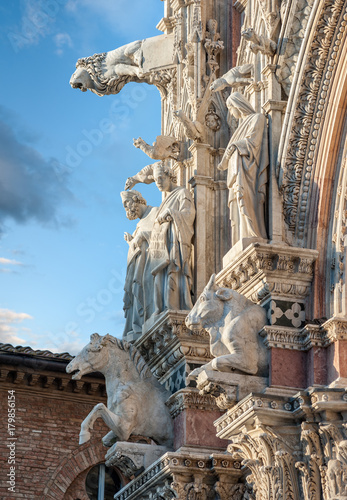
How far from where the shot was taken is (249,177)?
39.6 feet

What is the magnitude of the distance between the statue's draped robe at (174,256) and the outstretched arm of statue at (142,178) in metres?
1.13

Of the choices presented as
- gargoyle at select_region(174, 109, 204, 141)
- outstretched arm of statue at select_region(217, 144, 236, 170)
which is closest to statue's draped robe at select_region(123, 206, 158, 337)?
gargoyle at select_region(174, 109, 204, 141)

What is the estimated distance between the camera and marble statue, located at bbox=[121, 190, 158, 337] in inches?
571

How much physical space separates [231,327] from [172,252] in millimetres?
2527

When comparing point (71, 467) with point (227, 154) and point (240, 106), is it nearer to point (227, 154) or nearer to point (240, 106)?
point (227, 154)

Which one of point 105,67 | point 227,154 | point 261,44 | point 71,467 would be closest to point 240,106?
point 227,154

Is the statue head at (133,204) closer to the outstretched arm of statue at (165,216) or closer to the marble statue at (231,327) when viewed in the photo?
the outstretched arm of statue at (165,216)

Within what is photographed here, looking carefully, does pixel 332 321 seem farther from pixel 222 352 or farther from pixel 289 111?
pixel 289 111

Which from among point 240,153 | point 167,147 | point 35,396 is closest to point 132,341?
point 167,147

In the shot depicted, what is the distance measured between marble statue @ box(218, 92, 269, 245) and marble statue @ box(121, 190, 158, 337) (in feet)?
8.11

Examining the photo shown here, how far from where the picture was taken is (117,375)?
1341 centimetres

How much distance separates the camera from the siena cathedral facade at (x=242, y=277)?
10.9 m

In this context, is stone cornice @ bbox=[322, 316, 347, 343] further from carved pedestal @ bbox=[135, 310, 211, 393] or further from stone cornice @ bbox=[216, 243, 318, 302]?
carved pedestal @ bbox=[135, 310, 211, 393]

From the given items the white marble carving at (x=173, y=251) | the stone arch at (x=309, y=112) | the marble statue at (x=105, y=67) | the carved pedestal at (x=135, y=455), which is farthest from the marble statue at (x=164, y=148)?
the carved pedestal at (x=135, y=455)
